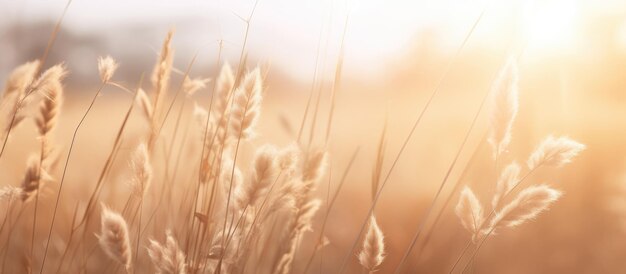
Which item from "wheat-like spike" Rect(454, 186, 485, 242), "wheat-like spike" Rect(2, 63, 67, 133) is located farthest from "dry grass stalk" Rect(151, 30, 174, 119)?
"wheat-like spike" Rect(454, 186, 485, 242)

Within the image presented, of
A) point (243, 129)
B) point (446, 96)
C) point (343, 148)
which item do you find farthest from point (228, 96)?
point (446, 96)

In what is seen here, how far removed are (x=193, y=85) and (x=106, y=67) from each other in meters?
0.36

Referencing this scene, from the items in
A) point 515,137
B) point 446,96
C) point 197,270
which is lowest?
point 197,270

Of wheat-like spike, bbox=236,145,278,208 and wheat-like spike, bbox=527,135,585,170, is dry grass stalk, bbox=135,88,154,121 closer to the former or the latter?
wheat-like spike, bbox=236,145,278,208

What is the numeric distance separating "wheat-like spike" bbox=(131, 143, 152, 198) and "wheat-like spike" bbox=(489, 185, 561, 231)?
630mm

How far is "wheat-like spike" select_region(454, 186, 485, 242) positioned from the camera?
44.5 inches

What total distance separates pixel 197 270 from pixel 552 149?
653 millimetres

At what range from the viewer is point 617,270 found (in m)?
1.99

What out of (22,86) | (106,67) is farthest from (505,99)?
(22,86)

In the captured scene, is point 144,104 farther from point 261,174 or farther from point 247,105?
point 261,174

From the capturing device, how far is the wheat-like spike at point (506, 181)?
1083mm

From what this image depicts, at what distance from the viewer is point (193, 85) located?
1.55 m

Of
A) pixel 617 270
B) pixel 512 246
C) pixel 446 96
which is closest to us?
pixel 617 270

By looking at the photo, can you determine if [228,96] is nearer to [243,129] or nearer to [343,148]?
[243,129]
